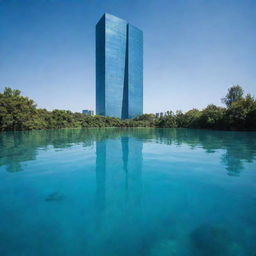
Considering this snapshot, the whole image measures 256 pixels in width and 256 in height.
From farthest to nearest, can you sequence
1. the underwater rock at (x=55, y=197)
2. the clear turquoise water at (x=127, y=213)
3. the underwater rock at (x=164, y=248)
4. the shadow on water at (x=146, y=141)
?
the shadow on water at (x=146, y=141) < the underwater rock at (x=55, y=197) < the clear turquoise water at (x=127, y=213) < the underwater rock at (x=164, y=248)

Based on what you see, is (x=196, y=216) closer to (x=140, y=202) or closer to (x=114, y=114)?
(x=140, y=202)

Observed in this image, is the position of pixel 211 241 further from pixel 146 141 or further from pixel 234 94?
pixel 234 94

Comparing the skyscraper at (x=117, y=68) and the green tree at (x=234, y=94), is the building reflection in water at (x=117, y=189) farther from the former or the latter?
the skyscraper at (x=117, y=68)

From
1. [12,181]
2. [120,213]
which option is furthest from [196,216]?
[12,181]

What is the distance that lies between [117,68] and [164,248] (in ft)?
264

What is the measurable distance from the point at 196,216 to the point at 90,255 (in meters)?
1.85

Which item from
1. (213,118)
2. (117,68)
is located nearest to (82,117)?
(117,68)

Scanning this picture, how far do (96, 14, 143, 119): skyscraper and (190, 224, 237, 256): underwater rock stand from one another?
232 ft

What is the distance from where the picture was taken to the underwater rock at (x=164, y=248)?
1863 millimetres

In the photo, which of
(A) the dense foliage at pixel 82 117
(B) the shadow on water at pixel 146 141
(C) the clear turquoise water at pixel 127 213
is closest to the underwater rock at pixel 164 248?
(C) the clear turquoise water at pixel 127 213

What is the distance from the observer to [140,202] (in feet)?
10.3

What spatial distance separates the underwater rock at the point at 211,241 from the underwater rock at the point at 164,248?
9.7 inches

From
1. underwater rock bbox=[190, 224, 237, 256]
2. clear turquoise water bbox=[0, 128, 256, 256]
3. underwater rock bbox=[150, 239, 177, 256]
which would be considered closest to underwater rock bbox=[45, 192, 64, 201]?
clear turquoise water bbox=[0, 128, 256, 256]

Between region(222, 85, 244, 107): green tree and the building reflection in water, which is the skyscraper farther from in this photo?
the building reflection in water
